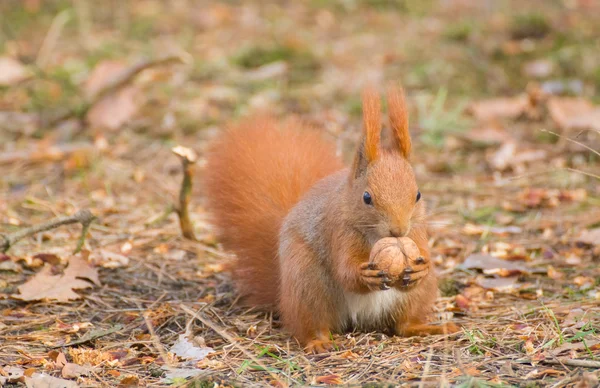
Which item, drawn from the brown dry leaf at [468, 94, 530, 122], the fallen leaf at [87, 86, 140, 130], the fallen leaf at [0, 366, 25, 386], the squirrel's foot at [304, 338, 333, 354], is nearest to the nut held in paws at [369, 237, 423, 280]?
the squirrel's foot at [304, 338, 333, 354]

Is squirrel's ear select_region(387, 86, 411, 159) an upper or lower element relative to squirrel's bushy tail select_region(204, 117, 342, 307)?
upper

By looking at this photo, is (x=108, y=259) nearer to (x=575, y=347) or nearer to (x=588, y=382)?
(x=575, y=347)

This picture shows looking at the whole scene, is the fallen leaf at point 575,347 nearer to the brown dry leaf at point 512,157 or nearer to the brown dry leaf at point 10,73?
the brown dry leaf at point 512,157

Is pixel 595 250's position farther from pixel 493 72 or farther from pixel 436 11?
pixel 436 11

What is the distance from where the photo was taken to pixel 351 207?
2.35 m

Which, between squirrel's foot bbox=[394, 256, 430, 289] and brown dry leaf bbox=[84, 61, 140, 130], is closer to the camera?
squirrel's foot bbox=[394, 256, 430, 289]

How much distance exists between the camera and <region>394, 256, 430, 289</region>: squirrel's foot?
2287mm

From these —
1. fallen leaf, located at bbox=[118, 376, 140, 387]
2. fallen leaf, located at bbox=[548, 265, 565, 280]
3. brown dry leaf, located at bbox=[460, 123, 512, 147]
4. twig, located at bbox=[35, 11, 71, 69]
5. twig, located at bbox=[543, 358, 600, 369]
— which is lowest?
fallen leaf, located at bbox=[548, 265, 565, 280]

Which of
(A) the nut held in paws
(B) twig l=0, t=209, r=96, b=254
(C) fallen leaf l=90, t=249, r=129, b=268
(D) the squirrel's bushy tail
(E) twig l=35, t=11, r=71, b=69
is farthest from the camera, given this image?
(E) twig l=35, t=11, r=71, b=69

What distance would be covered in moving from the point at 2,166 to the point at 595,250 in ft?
9.19

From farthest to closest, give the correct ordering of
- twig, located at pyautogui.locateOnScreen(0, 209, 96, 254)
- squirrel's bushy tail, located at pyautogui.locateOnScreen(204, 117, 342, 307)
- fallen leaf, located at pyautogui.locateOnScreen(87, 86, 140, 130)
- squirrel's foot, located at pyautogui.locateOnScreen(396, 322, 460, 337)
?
fallen leaf, located at pyautogui.locateOnScreen(87, 86, 140, 130) → twig, located at pyautogui.locateOnScreen(0, 209, 96, 254) → squirrel's bushy tail, located at pyautogui.locateOnScreen(204, 117, 342, 307) → squirrel's foot, located at pyautogui.locateOnScreen(396, 322, 460, 337)

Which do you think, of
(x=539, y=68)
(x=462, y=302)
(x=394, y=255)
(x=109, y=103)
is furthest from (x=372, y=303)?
(x=539, y=68)

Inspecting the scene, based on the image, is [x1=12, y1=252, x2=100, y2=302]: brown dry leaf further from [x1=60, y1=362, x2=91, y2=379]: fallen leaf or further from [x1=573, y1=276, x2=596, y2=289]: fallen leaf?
[x1=573, y1=276, x2=596, y2=289]: fallen leaf

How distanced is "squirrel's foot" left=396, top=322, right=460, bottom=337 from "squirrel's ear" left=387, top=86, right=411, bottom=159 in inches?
20.7
